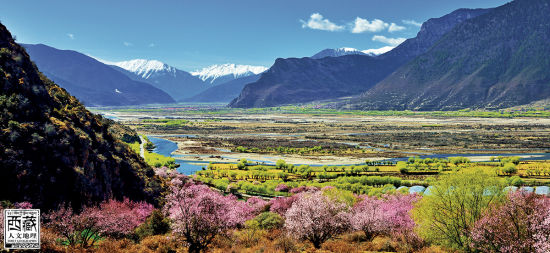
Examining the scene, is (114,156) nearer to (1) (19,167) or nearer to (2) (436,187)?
(1) (19,167)

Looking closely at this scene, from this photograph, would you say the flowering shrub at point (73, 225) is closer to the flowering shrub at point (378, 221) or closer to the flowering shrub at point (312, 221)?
the flowering shrub at point (312, 221)

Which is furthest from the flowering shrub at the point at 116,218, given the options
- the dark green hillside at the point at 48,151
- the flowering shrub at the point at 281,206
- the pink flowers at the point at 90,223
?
the flowering shrub at the point at 281,206

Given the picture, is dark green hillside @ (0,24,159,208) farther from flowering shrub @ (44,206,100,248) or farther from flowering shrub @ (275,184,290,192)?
flowering shrub @ (275,184,290,192)

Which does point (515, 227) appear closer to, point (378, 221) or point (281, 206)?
point (378, 221)

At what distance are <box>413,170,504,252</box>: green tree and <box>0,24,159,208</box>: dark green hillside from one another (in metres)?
32.9

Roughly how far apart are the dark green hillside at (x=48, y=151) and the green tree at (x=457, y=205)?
32864 millimetres

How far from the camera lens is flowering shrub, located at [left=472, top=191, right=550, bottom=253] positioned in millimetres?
22297

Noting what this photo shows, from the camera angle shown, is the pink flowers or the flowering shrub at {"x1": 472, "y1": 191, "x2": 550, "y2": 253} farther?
the pink flowers

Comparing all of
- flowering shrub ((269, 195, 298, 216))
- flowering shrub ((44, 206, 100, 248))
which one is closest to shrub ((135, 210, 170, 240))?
flowering shrub ((44, 206, 100, 248))

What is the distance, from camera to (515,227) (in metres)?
24.2

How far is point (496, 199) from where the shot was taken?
29672mm

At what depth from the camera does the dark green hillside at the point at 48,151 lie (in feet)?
108

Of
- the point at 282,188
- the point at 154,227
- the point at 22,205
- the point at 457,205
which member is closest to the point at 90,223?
the point at 22,205

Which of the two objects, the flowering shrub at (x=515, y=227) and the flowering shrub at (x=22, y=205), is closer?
the flowering shrub at (x=515, y=227)
